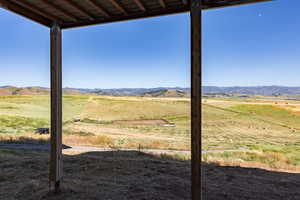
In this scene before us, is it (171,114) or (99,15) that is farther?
(171,114)

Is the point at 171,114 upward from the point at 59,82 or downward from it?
downward

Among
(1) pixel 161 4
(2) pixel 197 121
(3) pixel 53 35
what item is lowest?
(2) pixel 197 121

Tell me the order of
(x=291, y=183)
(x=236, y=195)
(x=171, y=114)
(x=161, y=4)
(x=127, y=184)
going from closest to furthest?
1. (x=161, y=4)
2. (x=236, y=195)
3. (x=127, y=184)
4. (x=291, y=183)
5. (x=171, y=114)

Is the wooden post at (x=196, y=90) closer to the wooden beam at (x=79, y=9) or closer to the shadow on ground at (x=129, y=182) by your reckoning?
the shadow on ground at (x=129, y=182)

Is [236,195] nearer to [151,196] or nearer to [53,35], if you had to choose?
[151,196]

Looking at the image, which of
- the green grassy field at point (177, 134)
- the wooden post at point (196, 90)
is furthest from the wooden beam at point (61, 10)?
the green grassy field at point (177, 134)

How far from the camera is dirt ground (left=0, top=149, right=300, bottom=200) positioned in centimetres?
332

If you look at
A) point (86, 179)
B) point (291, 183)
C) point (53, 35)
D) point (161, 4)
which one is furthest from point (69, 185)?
point (291, 183)

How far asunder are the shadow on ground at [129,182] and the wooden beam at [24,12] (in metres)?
2.95

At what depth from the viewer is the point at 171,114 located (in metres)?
41.0

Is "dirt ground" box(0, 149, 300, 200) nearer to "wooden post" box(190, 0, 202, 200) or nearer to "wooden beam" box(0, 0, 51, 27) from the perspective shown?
"wooden post" box(190, 0, 202, 200)

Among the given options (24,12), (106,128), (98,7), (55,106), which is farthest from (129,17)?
(106,128)

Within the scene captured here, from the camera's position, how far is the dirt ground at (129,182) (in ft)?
10.9

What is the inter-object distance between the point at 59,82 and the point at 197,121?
99.0 inches
